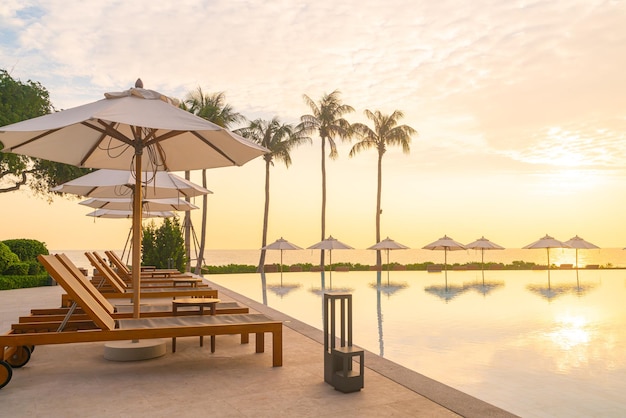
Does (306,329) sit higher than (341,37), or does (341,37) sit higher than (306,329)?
(341,37)

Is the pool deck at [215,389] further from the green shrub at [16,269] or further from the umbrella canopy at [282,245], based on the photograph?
the umbrella canopy at [282,245]

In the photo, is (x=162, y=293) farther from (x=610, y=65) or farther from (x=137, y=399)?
(x=610, y=65)

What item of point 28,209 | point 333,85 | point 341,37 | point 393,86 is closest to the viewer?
point 341,37

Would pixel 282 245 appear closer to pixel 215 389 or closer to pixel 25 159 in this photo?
pixel 25 159

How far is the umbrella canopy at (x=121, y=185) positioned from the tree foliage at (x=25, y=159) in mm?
12117

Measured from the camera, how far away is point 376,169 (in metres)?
32.2

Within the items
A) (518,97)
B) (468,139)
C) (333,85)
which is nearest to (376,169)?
(333,85)

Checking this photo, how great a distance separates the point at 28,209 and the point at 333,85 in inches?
740

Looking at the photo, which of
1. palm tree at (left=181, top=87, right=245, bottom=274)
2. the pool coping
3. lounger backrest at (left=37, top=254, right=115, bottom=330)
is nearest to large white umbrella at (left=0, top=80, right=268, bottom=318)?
lounger backrest at (left=37, top=254, right=115, bottom=330)

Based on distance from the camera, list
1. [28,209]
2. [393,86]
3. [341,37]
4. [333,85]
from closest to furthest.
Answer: [341,37]
[393,86]
[28,209]
[333,85]

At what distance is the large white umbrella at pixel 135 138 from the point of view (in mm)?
4711

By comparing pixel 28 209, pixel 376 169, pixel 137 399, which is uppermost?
pixel 376 169

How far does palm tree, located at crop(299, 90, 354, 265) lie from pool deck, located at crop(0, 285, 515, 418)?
1024 inches

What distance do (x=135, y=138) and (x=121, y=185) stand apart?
12.3 ft
